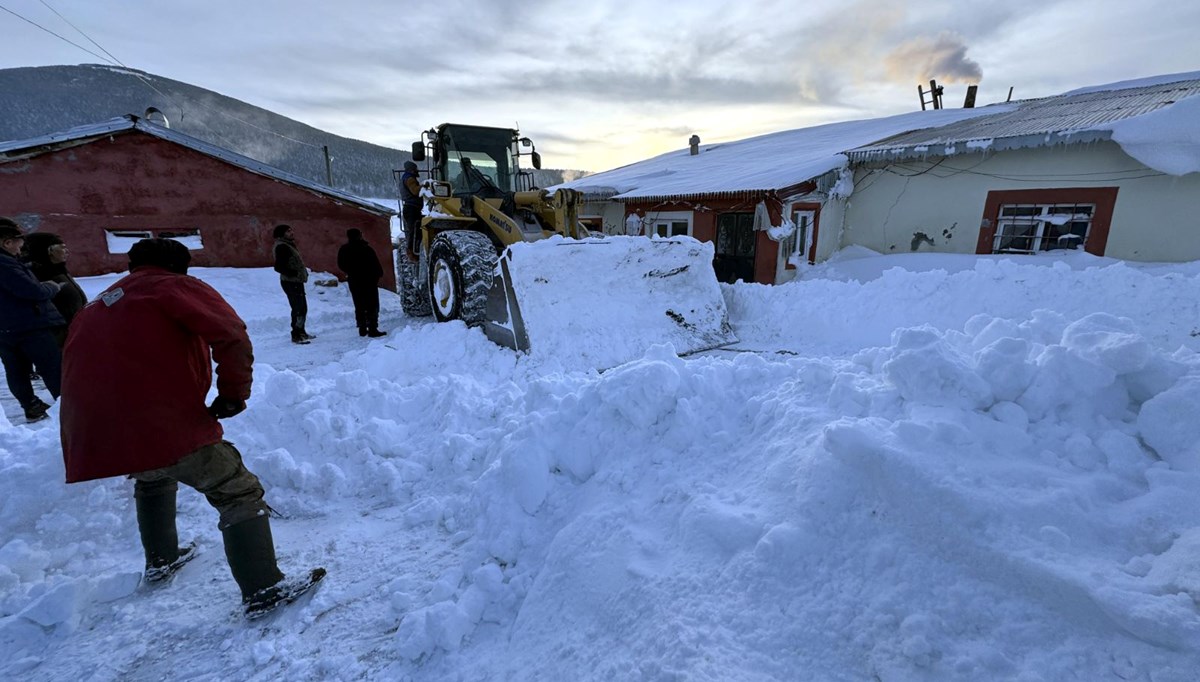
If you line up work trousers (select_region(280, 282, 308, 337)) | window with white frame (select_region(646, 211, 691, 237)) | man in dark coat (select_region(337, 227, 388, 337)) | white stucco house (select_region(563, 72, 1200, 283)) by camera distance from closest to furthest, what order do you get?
work trousers (select_region(280, 282, 308, 337)) < man in dark coat (select_region(337, 227, 388, 337)) < white stucco house (select_region(563, 72, 1200, 283)) < window with white frame (select_region(646, 211, 691, 237))

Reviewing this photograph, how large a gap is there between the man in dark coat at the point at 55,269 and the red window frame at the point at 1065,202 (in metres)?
13.8

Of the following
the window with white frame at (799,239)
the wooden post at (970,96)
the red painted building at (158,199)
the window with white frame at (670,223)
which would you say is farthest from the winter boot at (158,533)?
the wooden post at (970,96)

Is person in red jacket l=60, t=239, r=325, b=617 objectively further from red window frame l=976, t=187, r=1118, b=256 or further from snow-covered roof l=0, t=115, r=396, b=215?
red window frame l=976, t=187, r=1118, b=256

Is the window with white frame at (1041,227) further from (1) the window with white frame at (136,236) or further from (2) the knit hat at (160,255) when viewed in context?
(1) the window with white frame at (136,236)

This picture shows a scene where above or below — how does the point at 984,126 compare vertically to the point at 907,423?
above

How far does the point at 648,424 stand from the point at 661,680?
4.31ft

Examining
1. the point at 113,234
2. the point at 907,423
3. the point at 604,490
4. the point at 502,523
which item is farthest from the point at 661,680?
the point at 113,234

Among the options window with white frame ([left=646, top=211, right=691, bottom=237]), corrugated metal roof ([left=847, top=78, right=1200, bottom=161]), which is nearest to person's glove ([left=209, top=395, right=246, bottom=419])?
window with white frame ([left=646, top=211, right=691, bottom=237])

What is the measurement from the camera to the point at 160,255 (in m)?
2.07

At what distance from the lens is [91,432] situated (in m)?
1.90

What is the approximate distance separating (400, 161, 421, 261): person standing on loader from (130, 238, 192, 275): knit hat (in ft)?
20.4

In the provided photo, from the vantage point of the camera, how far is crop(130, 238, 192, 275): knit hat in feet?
6.70

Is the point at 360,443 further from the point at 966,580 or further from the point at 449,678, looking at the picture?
the point at 966,580

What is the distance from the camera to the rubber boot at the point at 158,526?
231 centimetres
